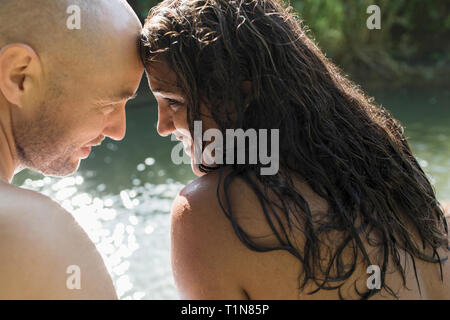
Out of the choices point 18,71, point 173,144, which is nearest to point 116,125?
point 18,71

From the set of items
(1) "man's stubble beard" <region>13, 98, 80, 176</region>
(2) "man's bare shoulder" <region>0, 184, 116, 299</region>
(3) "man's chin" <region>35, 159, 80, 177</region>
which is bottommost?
(2) "man's bare shoulder" <region>0, 184, 116, 299</region>

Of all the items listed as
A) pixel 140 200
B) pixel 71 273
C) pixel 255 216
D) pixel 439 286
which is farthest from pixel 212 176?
pixel 140 200

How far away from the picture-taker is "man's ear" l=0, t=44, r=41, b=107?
5.00ft

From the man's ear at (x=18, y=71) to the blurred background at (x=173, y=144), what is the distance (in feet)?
7.89

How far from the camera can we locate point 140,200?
539 cm

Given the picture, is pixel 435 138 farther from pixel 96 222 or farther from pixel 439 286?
pixel 439 286

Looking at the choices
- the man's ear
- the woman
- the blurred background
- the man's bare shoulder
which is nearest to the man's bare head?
the man's ear

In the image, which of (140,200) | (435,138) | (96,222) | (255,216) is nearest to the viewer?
(255,216)

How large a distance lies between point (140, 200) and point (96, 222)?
2.00ft

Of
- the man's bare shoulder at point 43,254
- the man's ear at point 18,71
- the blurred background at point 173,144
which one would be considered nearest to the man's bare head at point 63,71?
the man's ear at point 18,71

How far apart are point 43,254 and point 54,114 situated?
64cm

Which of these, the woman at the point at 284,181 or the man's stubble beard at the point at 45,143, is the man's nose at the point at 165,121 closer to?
the woman at the point at 284,181

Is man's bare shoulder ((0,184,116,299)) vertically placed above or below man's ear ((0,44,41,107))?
below

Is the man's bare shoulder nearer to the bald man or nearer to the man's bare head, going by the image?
the bald man
